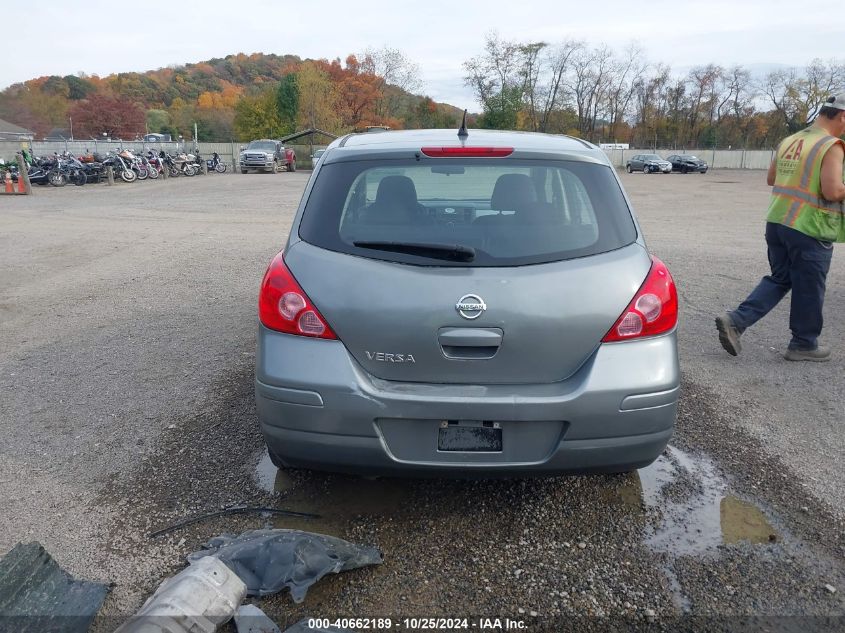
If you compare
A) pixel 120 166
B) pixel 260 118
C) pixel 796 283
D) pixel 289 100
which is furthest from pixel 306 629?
pixel 260 118

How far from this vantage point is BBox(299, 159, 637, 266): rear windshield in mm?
2877

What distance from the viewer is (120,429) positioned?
13.5ft

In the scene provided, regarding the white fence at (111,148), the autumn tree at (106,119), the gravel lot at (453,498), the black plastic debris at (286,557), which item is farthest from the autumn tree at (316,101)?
the black plastic debris at (286,557)

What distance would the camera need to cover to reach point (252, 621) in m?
2.39

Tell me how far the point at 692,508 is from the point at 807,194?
3082mm

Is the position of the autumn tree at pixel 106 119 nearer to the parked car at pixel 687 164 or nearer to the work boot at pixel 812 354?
the parked car at pixel 687 164

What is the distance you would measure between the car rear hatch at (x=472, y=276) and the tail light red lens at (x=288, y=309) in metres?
0.04

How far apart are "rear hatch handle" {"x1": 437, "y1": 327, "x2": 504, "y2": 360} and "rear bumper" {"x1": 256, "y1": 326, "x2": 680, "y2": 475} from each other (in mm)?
141

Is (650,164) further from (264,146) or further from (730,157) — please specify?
(264,146)

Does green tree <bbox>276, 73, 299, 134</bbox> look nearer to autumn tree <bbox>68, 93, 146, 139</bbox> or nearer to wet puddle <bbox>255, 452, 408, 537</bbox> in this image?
autumn tree <bbox>68, 93, 146, 139</bbox>

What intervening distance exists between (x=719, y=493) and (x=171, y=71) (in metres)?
142

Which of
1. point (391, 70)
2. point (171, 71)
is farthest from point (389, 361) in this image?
point (171, 71)

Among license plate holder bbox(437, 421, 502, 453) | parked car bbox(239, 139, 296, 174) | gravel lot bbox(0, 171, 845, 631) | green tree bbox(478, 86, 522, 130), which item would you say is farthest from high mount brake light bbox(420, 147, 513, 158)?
green tree bbox(478, 86, 522, 130)

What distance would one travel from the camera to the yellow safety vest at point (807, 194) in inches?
199
